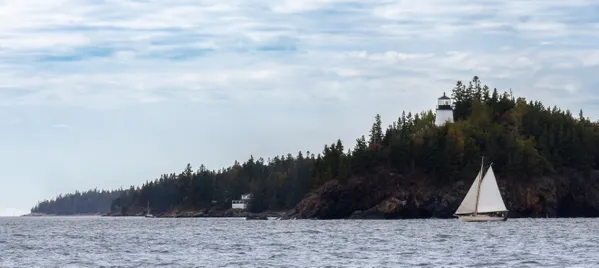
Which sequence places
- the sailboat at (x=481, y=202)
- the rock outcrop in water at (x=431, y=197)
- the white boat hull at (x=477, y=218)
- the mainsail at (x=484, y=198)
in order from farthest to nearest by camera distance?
the rock outcrop in water at (x=431, y=197) → the mainsail at (x=484, y=198) → the sailboat at (x=481, y=202) → the white boat hull at (x=477, y=218)

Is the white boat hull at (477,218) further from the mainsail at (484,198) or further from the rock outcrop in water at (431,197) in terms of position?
the rock outcrop in water at (431,197)

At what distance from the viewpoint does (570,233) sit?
10731 cm

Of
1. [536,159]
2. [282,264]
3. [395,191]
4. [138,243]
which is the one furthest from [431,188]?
[282,264]

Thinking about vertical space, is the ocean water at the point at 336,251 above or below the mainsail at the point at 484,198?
below

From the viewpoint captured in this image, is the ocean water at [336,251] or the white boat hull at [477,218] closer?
the ocean water at [336,251]

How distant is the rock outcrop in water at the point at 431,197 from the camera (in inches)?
7175

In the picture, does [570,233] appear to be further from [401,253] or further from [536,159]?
[536,159]

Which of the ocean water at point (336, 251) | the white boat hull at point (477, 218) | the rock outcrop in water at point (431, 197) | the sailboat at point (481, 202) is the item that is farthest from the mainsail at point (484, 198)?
the ocean water at point (336, 251)

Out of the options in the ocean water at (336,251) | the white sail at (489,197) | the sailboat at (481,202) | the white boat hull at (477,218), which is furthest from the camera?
the white sail at (489,197)

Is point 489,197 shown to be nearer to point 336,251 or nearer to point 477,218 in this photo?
point 477,218

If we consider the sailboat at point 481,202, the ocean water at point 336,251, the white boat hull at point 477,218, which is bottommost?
the ocean water at point 336,251

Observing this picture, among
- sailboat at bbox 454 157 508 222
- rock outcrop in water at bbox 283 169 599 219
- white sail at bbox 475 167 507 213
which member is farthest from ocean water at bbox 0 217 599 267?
rock outcrop in water at bbox 283 169 599 219

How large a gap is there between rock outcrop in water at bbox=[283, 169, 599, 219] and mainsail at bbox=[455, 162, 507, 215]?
870 inches

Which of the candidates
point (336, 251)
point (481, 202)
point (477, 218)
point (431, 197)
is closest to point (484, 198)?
point (481, 202)
